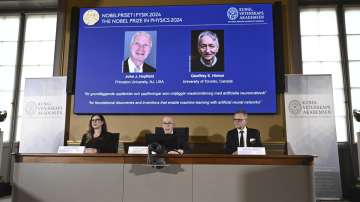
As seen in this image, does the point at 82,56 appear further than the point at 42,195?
Yes

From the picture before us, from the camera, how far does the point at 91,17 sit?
5.50 metres

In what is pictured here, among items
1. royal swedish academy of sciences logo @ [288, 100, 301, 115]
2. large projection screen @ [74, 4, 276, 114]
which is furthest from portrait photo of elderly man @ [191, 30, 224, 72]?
royal swedish academy of sciences logo @ [288, 100, 301, 115]

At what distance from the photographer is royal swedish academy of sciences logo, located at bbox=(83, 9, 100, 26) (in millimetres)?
5477

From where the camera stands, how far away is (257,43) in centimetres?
518

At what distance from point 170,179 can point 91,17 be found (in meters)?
3.60

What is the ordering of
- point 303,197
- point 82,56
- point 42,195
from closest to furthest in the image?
point 303,197 < point 42,195 < point 82,56

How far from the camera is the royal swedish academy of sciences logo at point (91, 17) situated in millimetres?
5477

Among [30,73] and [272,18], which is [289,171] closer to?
[272,18]

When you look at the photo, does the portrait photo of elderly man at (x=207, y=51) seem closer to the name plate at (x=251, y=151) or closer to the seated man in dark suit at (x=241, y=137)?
the seated man in dark suit at (x=241, y=137)

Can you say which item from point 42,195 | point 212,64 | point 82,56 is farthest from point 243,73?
point 42,195

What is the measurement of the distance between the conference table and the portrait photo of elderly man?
100 inches

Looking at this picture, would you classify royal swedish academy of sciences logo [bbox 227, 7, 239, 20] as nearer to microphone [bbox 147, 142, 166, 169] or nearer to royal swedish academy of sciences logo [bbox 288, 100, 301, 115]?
royal swedish academy of sciences logo [bbox 288, 100, 301, 115]

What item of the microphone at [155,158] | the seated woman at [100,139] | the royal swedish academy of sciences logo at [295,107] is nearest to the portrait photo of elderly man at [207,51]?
the royal swedish academy of sciences logo at [295,107]

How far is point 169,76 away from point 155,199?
270 cm
